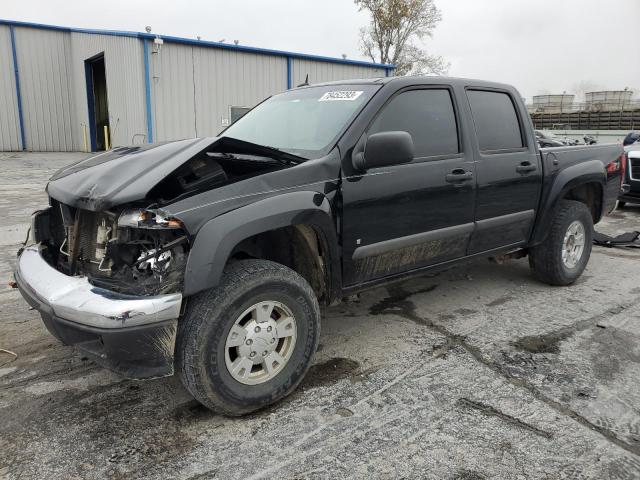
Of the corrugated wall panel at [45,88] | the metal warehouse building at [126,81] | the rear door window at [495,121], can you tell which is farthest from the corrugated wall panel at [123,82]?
the rear door window at [495,121]

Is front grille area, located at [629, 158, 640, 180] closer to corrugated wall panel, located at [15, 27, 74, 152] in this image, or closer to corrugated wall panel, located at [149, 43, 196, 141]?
corrugated wall panel, located at [149, 43, 196, 141]

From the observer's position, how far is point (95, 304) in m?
2.36

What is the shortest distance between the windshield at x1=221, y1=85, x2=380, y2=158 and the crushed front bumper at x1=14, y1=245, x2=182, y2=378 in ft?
4.47

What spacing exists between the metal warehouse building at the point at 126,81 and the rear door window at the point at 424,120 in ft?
49.5

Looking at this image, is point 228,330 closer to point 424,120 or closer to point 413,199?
point 413,199

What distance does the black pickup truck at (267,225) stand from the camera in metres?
2.45


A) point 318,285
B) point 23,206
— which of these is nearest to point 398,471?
point 318,285

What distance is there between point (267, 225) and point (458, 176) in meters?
1.70

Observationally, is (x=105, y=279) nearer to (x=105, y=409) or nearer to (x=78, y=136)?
(x=105, y=409)

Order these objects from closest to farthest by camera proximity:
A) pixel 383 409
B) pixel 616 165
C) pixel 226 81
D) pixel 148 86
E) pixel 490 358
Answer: pixel 383 409 → pixel 490 358 → pixel 616 165 → pixel 148 86 → pixel 226 81

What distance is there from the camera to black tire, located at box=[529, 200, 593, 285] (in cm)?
476

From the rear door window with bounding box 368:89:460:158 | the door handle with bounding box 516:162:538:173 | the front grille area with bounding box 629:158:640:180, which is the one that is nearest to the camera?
the rear door window with bounding box 368:89:460:158

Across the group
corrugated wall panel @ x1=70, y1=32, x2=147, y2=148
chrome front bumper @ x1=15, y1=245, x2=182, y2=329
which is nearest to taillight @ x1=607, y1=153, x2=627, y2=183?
chrome front bumper @ x1=15, y1=245, x2=182, y2=329

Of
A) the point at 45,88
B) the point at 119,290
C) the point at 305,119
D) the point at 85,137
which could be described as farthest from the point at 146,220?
the point at 45,88
